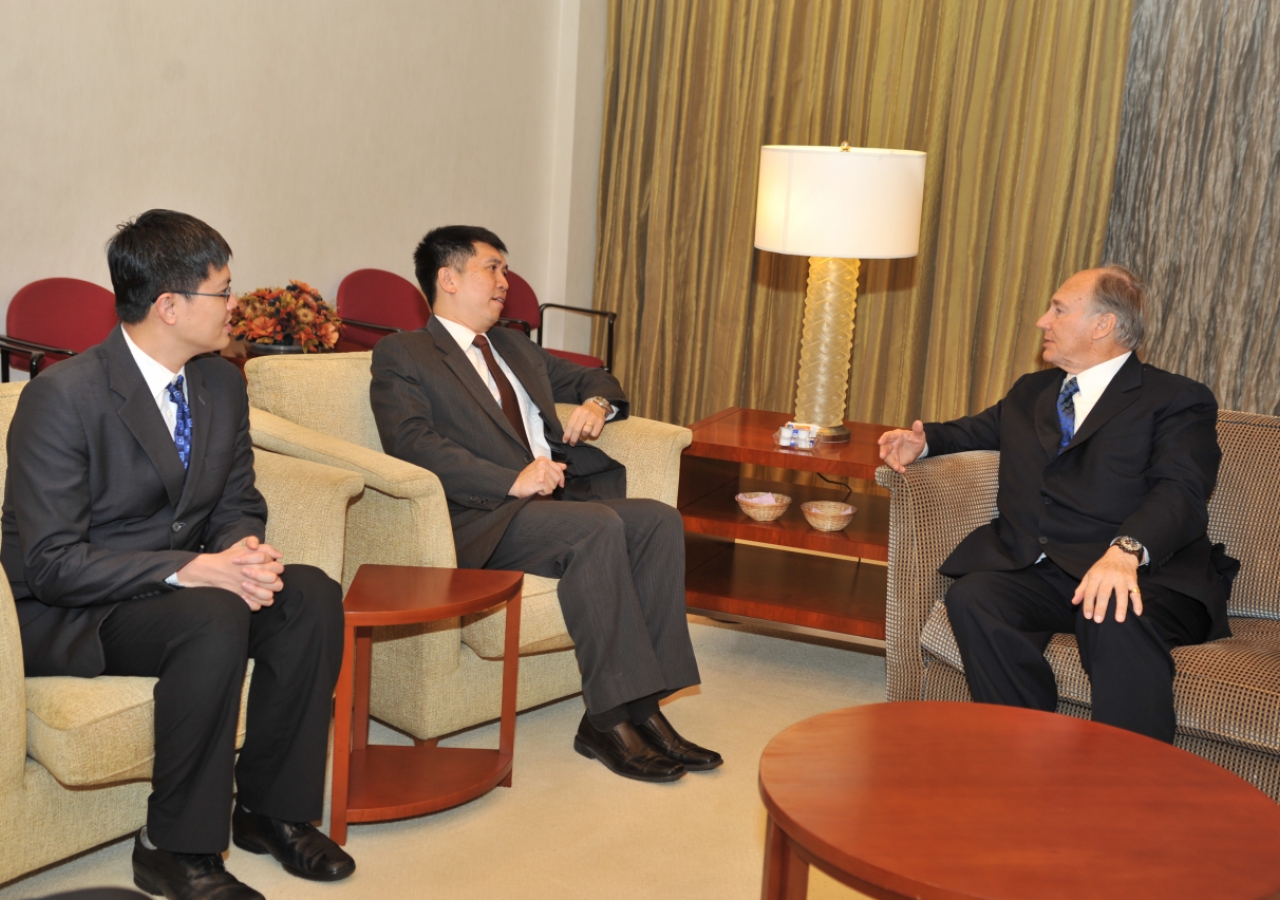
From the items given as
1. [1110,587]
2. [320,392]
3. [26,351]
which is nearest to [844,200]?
[1110,587]

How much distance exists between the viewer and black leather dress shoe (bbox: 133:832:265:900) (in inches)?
80.4

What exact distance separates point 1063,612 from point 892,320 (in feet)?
9.32

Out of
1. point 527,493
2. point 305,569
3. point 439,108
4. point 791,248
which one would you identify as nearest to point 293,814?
point 305,569

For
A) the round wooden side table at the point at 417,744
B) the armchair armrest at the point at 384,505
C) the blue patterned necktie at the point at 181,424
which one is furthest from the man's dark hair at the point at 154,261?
the round wooden side table at the point at 417,744

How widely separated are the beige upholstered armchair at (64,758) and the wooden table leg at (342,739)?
7.2 inches

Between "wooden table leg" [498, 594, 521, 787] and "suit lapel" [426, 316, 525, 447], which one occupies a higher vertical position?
"suit lapel" [426, 316, 525, 447]

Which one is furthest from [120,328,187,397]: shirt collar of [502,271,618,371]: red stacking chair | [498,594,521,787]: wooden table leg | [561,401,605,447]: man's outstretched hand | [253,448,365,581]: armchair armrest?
[502,271,618,371]: red stacking chair

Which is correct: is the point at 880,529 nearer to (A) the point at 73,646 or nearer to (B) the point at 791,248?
(B) the point at 791,248

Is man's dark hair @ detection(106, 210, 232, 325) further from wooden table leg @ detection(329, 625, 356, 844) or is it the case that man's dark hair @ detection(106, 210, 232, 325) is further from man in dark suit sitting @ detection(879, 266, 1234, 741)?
man in dark suit sitting @ detection(879, 266, 1234, 741)

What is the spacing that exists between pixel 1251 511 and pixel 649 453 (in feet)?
4.98

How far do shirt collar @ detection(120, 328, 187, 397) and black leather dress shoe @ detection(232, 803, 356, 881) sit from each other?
0.85 metres

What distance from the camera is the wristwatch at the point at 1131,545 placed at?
2504 mm

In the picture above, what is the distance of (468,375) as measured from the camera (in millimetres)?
3039

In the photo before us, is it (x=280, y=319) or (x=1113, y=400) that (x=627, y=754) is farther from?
(x=280, y=319)
